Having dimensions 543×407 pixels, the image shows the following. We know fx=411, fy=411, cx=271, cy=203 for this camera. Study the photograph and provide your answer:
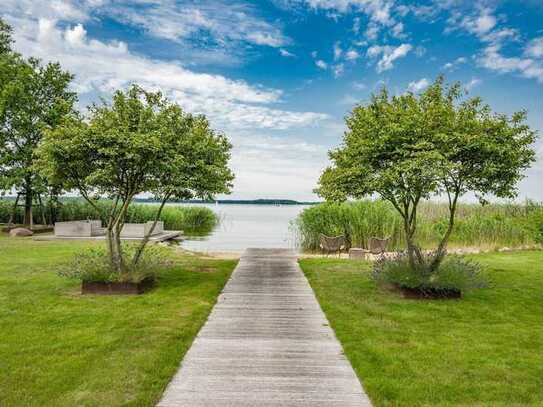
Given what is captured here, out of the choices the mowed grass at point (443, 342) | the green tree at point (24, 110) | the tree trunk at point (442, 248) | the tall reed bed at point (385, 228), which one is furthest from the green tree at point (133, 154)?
the green tree at point (24, 110)

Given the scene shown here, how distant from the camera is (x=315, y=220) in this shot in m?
20.6

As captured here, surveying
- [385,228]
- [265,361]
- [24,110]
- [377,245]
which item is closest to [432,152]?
[265,361]

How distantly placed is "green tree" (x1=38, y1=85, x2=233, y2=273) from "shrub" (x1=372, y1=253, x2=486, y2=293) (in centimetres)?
448

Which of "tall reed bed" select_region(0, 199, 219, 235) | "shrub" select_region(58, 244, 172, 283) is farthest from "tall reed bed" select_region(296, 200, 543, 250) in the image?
"tall reed bed" select_region(0, 199, 219, 235)

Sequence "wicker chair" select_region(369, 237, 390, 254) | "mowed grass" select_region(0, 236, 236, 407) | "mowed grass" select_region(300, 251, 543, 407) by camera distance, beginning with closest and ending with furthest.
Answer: "mowed grass" select_region(0, 236, 236, 407), "mowed grass" select_region(300, 251, 543, 407), "wicker chair" select_region(369, 237, 390, 254)

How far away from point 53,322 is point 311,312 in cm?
457

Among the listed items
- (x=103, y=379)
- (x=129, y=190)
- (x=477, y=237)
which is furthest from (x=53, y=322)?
(x=477, y=237)

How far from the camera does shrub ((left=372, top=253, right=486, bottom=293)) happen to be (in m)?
9.18

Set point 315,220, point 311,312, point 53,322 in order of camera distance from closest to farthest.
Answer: point 53,322
point 311,312
point 315,220

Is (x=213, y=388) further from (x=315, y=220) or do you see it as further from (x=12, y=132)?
(x=12, y=132)

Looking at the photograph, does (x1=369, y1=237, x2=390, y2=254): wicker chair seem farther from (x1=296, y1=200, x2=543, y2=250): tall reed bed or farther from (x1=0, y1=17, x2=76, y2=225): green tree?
(x1=0, y1=17, x2=76, y2=225): green tree

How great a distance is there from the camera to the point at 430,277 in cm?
924

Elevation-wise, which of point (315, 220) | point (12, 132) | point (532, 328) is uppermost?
point (12, 132)

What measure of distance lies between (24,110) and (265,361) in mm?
27500
